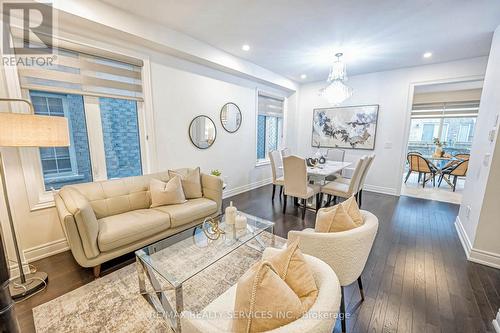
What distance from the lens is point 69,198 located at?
6.25 feet

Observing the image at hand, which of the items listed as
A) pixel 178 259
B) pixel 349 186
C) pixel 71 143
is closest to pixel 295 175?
pixel 349 186

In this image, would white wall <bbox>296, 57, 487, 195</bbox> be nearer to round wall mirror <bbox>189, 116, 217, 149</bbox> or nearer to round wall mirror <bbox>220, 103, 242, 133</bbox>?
round wall mirror <bbox>220, 103, 242, 133</bbox>

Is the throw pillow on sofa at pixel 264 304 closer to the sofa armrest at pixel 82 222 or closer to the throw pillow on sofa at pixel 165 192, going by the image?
the sofa armrest at pixel 82 222

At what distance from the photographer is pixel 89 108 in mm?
2520

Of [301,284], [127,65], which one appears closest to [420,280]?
[301,284]

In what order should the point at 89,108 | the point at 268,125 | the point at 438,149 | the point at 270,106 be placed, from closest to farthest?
the point at 89,108 → the point at 270,106 → the point at 268,125 → the point at 438,149

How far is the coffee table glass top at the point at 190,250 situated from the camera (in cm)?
Answer: 158

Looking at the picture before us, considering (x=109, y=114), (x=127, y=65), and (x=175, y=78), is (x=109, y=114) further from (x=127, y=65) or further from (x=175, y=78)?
(x=175, y=78)

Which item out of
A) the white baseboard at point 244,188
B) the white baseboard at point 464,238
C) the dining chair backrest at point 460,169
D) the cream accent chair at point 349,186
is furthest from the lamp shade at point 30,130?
the dining chair backrest at point 460,169

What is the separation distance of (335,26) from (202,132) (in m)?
2.55

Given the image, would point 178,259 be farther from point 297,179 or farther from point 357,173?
point 357,173

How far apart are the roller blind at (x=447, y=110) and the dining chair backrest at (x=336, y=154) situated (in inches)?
157

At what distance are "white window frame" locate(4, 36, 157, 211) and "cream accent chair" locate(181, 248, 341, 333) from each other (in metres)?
2.37

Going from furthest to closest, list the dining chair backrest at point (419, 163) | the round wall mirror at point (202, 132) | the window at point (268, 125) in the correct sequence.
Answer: the dining chair backrest at point (419, 163) → the window at point (268, 125) → the round wall mirror at point (202, 132)
